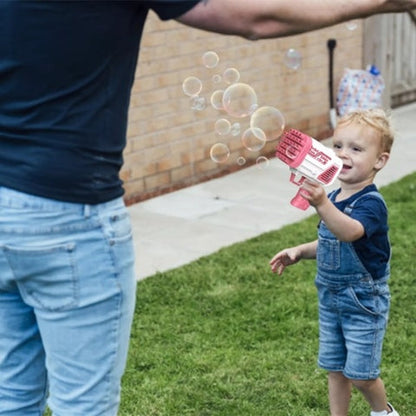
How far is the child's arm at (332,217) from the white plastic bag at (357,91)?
7.41 meters

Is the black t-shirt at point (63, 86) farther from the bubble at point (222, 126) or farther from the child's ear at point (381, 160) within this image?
the bubble at point (222, 126)

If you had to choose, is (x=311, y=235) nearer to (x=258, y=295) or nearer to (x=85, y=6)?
(x=258, y=295)

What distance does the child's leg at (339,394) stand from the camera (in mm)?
3662

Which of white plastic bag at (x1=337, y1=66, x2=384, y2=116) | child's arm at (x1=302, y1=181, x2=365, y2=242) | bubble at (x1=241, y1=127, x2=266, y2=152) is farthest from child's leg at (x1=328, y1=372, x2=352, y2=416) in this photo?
white plastic bag at (x1=337, y1=66, x2=384, y2=116)

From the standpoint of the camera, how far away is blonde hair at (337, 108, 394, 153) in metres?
3.47

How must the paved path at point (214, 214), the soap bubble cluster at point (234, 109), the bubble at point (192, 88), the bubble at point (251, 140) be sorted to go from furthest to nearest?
1. the bubble at point (192, 88)
2. the paved path at point (214, 214)
3. the bubble at point (251, 140)
4. the soap bubble cluster at point (234, 109)

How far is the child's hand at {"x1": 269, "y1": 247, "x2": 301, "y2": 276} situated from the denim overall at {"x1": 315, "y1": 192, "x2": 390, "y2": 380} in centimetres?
13

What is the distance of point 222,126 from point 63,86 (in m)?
6.01

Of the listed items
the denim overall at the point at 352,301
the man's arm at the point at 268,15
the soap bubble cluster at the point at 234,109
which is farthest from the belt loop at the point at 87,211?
the soap bubble cluster at the point at 234,109

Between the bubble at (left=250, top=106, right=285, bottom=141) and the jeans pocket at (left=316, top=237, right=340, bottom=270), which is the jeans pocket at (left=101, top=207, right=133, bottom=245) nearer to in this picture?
the jeans pocket at (left=316, top=237, right=340, bottom=270)

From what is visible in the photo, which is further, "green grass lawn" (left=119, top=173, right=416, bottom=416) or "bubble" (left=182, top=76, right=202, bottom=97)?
"bubble" (left=182, top=76, right=202, bottom=97)

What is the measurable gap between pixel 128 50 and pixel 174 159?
6.24 m

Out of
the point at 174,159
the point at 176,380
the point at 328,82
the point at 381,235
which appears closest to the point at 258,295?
the point at 176,380

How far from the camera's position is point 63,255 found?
2.26 m
